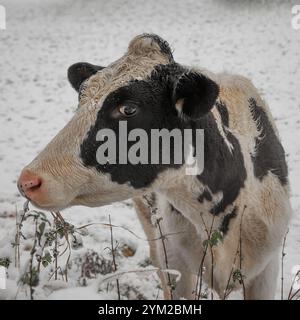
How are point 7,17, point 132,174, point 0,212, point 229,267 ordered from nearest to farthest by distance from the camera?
point 132,174 < point 229,267 < point 0,212 < point 7,17

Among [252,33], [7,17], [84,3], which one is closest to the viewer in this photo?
[252,33]

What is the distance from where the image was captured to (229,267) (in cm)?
338

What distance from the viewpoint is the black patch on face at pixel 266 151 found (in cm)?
347

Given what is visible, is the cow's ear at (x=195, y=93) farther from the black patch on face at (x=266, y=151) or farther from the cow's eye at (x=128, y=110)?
the black patch on face at (x=266, y=151)

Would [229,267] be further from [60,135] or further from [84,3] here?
[84,3]

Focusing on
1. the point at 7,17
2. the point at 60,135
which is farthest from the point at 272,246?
the point at 7,17

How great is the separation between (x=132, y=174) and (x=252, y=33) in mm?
14915

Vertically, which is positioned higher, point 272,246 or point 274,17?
point 274,17

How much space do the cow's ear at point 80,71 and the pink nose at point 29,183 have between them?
3.67 ft

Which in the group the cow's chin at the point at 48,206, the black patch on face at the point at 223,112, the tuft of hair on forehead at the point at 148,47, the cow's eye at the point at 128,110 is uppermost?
the tuft of hair on forehead at the point at 148,47
